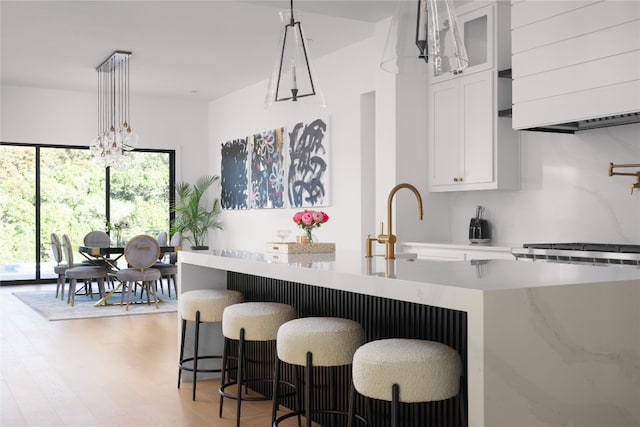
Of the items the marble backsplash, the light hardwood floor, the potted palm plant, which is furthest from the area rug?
the marble backsplash

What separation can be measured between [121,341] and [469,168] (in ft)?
10.7

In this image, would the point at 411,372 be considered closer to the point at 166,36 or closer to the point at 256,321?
the point at 256,321

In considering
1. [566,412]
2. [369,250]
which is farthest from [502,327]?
[369,250]

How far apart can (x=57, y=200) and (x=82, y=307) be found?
3.05 metres

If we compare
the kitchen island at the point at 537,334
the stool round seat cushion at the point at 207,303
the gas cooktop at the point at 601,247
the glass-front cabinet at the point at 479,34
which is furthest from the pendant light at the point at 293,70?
the glass-front cabinet at the point at 479,34

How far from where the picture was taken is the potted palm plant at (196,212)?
35.0 ft

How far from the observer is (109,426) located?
3.47m

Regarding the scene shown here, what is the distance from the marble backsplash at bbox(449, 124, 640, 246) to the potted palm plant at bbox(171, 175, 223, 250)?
5770mm

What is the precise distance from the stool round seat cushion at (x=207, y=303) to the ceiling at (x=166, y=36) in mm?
2613

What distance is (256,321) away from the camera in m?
3.36

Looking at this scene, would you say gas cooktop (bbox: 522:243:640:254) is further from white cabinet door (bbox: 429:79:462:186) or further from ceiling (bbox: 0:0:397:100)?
ceiling (bbox: 0:0:397:100)

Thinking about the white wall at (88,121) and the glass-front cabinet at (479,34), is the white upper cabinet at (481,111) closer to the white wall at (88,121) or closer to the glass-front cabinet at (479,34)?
the glass-front cabinet at (479,34)

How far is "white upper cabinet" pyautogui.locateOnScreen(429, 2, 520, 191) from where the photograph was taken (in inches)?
209

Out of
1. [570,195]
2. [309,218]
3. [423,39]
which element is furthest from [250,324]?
[570,195]
